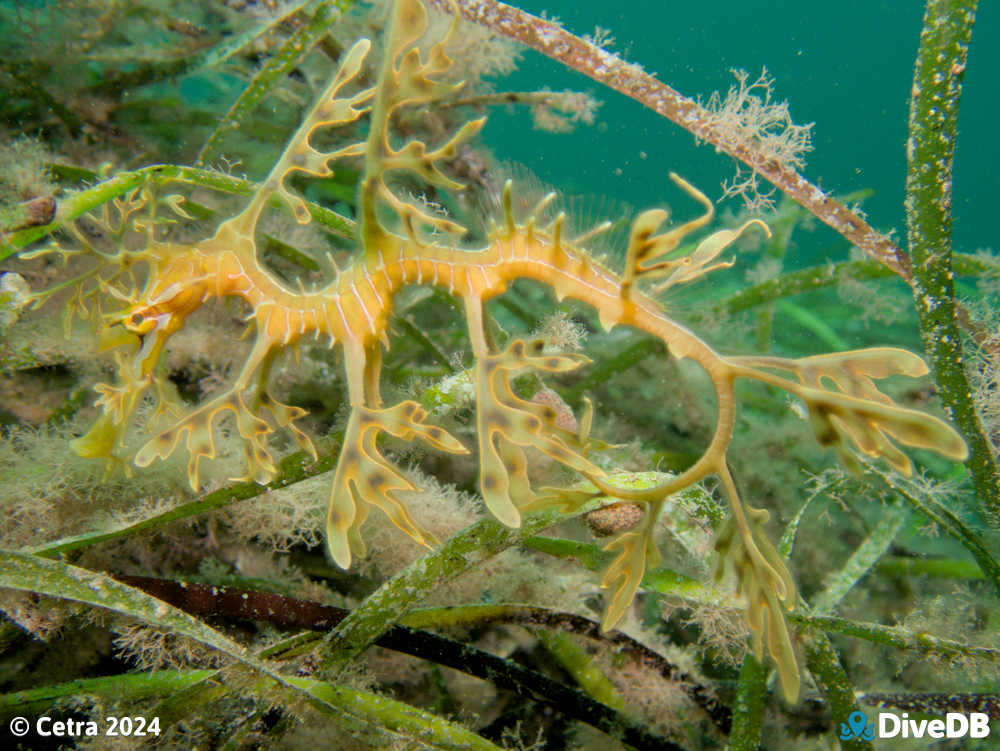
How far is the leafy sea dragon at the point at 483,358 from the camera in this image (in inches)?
36.7

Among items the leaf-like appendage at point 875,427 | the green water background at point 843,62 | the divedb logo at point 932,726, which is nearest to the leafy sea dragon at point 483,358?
the leaf-like appendage at point 875,427

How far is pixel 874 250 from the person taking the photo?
168cm

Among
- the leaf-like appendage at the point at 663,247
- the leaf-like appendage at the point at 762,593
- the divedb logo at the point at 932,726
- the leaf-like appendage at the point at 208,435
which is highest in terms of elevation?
the leaf-like appendage at the point at 663,247

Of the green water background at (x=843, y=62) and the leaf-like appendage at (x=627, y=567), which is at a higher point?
the green water background at (x=843, y=62)

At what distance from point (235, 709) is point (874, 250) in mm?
2358

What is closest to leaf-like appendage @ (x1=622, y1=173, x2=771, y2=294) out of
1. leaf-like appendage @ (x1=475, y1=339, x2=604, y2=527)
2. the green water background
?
leaf-like appendage @ (x1=475, y1=339, x2=604, y2=527)

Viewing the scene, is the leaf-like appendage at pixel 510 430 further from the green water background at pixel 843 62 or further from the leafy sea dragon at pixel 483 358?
the green water background at pixel 843 62

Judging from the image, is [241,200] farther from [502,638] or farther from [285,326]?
[502,638]

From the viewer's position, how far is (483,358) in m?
1.04

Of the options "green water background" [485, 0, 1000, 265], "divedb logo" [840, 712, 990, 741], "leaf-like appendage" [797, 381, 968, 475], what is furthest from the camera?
"green water background" [485, 0, 1000, 265]

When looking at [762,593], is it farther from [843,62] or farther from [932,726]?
[843,62]

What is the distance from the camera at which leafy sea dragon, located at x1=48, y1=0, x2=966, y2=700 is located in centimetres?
93

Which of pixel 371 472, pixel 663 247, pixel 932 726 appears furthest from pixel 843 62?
pixel 371 472

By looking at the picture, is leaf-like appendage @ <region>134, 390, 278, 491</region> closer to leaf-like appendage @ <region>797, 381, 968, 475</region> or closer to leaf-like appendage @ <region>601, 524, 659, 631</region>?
leaf-like appendage @ <region>601, 524, 659, 631</region>
